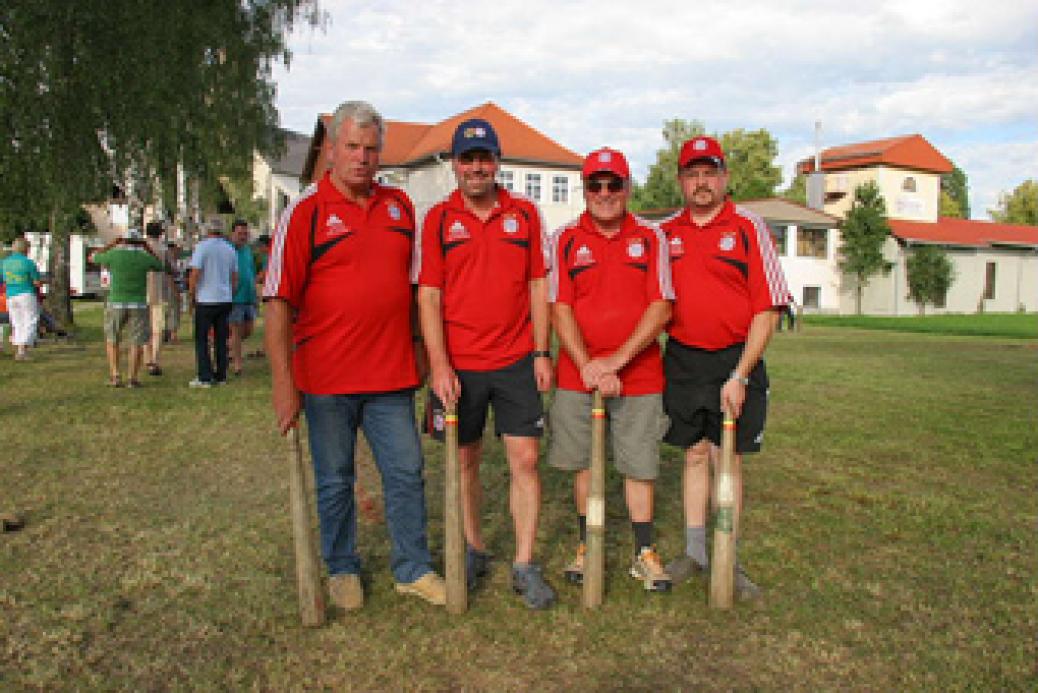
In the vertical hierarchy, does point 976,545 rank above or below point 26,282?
below

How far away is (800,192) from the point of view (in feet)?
244

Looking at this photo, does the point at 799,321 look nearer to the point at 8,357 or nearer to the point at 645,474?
the point at 8,357

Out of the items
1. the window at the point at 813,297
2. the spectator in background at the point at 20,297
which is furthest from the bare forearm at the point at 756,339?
the window at the point at 813,297

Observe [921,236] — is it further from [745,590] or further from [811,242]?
[745,590]

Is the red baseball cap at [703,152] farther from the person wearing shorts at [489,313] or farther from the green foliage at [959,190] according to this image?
the green foliage at [959,190]

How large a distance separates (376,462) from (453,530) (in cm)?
51

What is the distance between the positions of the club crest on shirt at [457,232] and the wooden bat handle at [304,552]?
1.15 meters

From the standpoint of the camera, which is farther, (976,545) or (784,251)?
(784,251)

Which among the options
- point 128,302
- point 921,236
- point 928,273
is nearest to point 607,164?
point 128,302

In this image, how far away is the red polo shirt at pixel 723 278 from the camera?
3.94 metres

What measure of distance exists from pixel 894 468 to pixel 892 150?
54.2 meters

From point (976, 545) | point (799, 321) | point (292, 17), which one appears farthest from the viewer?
point (799, 321)

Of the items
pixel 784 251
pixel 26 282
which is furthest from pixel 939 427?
pixel 784 251

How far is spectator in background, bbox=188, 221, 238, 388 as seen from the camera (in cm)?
1052
